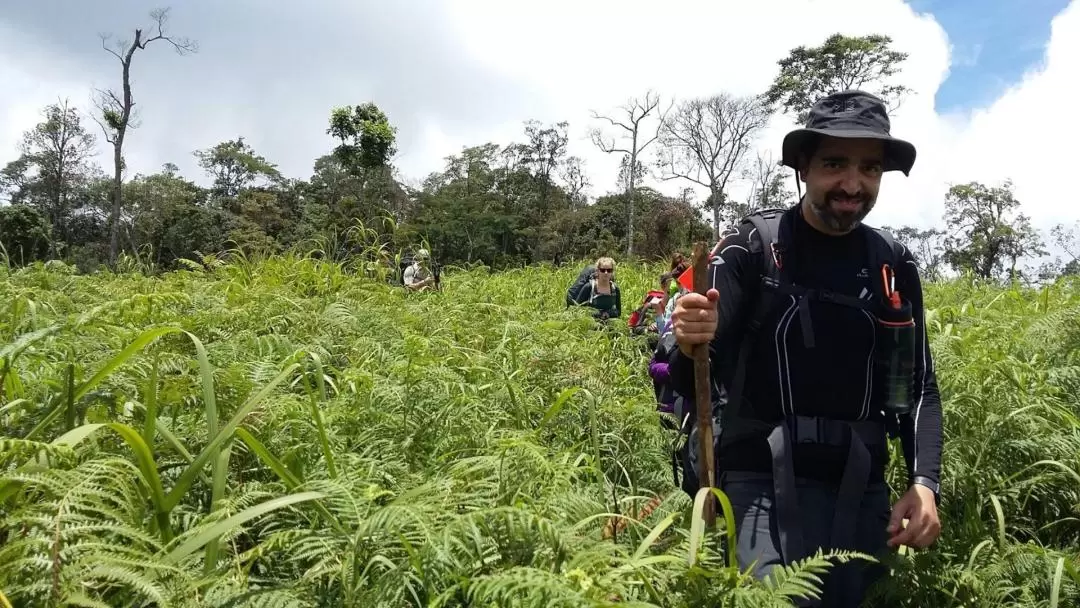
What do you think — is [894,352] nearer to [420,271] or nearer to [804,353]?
[804,353]

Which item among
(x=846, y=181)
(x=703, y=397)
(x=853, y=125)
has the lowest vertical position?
(x=703, y=397)

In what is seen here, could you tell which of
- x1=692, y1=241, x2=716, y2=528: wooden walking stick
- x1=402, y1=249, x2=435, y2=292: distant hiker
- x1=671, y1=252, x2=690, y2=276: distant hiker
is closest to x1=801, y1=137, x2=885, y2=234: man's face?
x1=692, y1=241, x2=716, y2=528: wooden walking stick

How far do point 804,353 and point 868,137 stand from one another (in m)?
0.56

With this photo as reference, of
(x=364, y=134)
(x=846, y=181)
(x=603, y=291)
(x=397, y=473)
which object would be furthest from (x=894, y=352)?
(x=364, y=134)

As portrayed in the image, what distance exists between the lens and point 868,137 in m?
1.55

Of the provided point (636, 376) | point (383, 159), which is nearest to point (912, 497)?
point (636, 376)

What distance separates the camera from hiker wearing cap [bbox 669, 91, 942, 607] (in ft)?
5.03

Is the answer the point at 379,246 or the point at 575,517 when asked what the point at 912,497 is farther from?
the point at 379,246

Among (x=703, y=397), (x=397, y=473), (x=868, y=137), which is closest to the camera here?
(x=703, y=397)

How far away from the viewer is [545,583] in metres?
1.01

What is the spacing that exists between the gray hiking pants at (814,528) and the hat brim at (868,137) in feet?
2.80

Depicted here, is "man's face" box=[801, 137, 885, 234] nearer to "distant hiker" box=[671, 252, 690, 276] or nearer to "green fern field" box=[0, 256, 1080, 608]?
"green fern field" box=[0, 256, 1080, 608]

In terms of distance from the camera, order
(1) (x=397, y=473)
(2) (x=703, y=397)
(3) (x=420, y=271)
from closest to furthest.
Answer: (2) (x=703, y=397) → (1) (x=397, y=473) → (3) (x=420, y=271)

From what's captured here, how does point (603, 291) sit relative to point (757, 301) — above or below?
above
